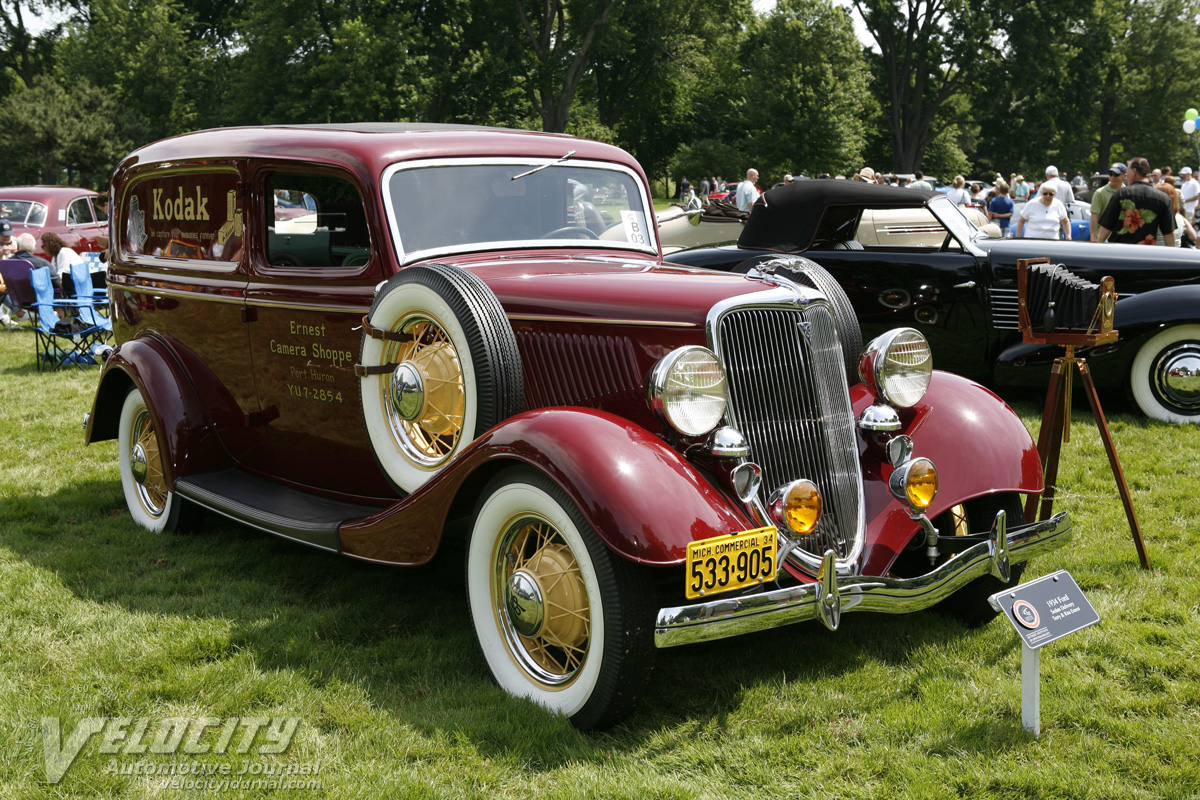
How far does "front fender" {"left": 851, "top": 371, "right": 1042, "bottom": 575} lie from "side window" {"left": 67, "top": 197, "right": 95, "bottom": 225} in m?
16.3

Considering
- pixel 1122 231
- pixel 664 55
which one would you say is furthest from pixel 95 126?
pixel 1122 231

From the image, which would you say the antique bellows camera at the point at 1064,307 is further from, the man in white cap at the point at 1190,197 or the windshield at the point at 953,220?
the man in white cap at the point at 1190,197

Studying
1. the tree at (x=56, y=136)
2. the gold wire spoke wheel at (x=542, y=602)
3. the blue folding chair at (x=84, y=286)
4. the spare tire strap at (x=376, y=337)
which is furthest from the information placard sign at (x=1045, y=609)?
the tree at (x=56, y=136)

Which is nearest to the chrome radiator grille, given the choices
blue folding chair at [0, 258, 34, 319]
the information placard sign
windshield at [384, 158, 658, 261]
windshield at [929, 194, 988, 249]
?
the information placard sign

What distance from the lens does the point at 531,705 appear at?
3.23 meters

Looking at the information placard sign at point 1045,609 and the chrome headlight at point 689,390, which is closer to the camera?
the information placard sign at point 1045,609

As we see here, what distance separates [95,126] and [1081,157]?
47695 mm

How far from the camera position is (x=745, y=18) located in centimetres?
4197

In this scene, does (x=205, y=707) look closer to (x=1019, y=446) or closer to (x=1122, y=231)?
(x=1019, y=446)

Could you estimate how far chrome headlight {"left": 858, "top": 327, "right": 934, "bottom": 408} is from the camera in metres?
3.83

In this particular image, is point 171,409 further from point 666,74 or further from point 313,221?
point 666,74

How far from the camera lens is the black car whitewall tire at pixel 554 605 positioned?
9.75ft

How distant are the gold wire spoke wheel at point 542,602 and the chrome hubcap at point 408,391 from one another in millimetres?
736

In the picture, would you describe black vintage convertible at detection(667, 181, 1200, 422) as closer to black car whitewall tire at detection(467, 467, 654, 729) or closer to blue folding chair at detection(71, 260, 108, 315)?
black car whitewall tire at detection(467, 467, 654, 729)
